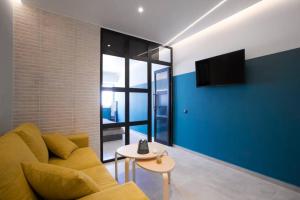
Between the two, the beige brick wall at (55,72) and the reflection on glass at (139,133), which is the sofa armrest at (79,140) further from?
the reflection on glass at (139,133)

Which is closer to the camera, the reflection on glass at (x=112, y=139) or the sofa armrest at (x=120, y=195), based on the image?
the sofa armrest at (x=120, y=195)

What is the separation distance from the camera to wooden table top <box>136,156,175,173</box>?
1785 mm

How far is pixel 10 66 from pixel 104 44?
1.67 metres

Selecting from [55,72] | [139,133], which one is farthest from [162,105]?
[55,72]

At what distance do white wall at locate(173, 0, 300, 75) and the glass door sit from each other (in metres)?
1.20

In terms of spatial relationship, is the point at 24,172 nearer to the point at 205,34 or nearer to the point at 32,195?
the point at 32,195

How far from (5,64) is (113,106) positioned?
2142 millimetres

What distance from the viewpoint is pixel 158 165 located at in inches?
75.5

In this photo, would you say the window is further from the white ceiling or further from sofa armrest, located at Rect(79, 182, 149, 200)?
sofa armrest, located at Rect(79, 182, 149, 200)

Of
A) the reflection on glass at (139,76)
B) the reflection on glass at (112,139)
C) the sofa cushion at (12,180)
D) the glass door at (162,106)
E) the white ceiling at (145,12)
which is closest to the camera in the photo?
the sofa cushion at (12,180)

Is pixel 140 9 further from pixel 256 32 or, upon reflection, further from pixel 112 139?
pixel 112 139

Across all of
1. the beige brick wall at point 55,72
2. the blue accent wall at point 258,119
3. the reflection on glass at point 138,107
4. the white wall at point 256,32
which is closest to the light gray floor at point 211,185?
the blue accent wall at point 258,119

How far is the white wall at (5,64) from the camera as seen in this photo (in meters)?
1.96

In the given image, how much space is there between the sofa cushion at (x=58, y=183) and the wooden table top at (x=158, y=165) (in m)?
0.92
